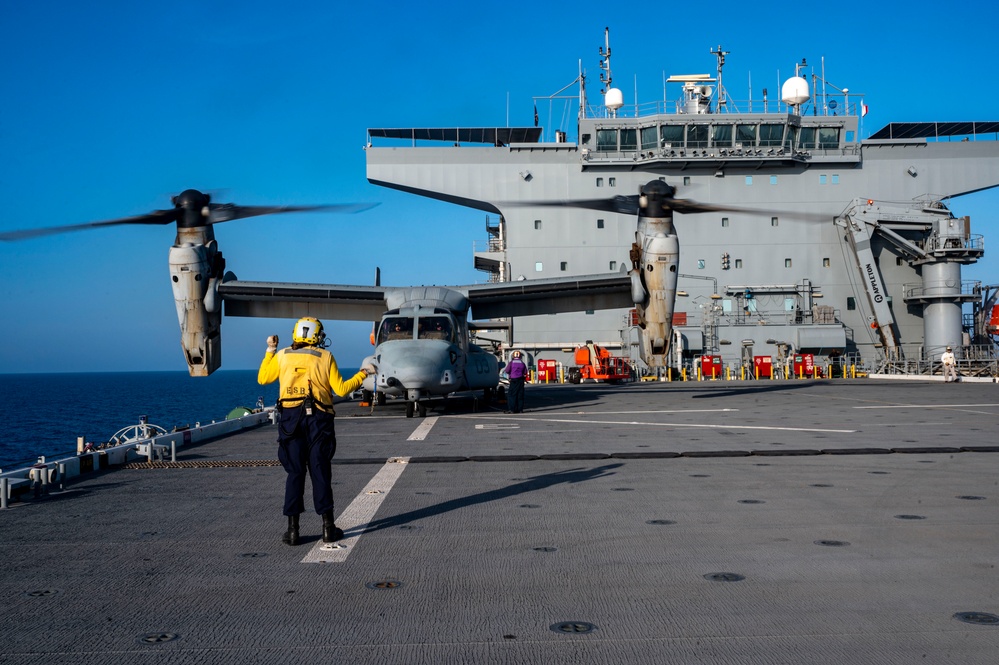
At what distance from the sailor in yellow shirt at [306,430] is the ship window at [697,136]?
40.9 metres

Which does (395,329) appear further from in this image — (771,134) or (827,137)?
(827,137)

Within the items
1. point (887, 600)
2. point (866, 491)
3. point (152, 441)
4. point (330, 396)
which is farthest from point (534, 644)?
point (152, 441)

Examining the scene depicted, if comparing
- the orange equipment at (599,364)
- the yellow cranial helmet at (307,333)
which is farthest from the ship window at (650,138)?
the yellow cranial helmet at (307,333)

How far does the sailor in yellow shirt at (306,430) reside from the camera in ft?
21.6

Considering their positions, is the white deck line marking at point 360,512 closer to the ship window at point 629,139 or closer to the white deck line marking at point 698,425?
the white deck line marking at point 698,425

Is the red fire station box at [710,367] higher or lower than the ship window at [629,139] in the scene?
lower

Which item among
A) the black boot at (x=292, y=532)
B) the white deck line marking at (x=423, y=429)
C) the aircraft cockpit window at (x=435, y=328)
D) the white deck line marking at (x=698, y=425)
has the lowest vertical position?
the white deck line marking at (x=698, y=425)

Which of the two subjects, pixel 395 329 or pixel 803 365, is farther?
pixel 803 365

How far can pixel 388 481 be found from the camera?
Result: 32.5 feet

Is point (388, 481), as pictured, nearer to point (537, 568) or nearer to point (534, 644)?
point (537, 568)

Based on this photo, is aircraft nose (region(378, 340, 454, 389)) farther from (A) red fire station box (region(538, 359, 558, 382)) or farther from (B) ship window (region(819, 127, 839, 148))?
(B) ship window (region(819, 127, 839, 148))

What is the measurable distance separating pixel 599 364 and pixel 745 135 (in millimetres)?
15424

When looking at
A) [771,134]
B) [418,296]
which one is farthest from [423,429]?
[771,134]

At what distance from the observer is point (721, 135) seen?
44812mm
